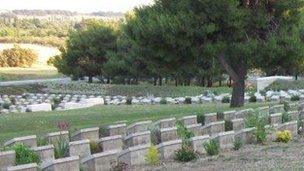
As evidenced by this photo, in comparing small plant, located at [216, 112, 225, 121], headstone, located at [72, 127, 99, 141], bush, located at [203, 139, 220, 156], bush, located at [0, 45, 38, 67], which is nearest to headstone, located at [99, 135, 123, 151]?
headstone, located at [72, 127, 99, 141]

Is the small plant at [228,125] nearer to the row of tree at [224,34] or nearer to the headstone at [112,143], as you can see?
the headstone at [112,143]

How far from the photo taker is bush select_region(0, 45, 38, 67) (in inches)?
2906

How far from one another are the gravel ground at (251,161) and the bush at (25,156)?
64.5 inches

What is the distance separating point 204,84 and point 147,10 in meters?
28.1

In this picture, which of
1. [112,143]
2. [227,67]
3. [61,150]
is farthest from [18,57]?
[61,150]

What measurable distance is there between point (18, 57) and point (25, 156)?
66.4 m

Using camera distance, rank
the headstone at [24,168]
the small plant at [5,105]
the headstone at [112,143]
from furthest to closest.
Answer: the small plant at [5,105]
the headstone at [112,143]
the headstone at [24,168]


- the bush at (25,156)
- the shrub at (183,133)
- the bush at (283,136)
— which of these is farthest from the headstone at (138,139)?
the bush at (283,136)

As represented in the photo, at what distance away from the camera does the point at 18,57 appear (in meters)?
75.4

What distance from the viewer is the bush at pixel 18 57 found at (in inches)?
2906

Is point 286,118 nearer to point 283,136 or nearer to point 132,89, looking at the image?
point 283,136

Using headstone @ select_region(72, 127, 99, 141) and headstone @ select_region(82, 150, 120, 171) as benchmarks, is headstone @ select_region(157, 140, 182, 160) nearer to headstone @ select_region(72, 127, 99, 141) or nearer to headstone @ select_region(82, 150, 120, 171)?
headstone @ select_region(82, 150, 120, 171)

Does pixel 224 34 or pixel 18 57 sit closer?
pixel 224 34

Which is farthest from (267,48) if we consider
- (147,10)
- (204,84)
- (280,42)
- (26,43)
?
(26,43)
